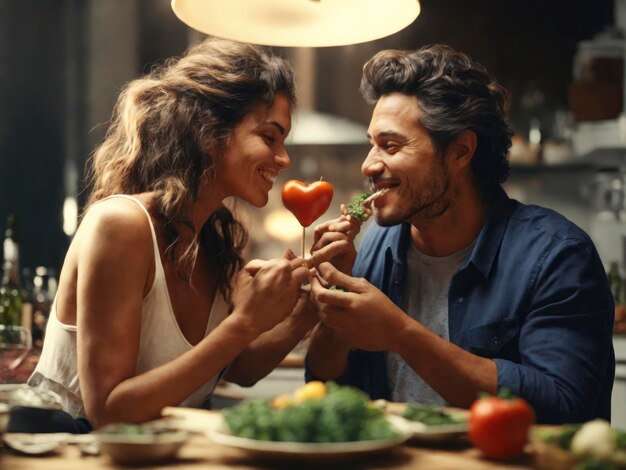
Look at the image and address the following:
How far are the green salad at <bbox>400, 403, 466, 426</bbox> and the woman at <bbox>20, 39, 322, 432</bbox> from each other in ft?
1.66

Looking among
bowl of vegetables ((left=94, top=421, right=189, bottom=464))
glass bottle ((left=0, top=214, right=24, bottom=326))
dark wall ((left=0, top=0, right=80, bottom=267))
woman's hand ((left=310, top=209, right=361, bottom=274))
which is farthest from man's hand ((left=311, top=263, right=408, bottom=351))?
dark wall ((left=0, top=0, right=80, bottom=267))

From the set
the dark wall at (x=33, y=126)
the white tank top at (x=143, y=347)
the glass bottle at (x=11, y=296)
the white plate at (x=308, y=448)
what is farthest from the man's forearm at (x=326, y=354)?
the dark wall at (x=33, y=126)

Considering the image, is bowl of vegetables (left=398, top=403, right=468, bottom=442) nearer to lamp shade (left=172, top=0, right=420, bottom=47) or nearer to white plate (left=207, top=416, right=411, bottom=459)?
white plate (left=207, top=416, right=411, bottom=459)

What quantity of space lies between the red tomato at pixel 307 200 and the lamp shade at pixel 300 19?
77cm

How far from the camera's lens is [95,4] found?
5.19 m

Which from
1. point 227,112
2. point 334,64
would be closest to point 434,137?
point 227,112

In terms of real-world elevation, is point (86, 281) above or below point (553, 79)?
below

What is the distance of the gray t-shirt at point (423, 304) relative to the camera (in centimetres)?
251

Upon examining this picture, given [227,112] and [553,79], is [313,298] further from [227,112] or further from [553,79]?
[553,79]

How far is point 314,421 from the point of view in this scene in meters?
1.33

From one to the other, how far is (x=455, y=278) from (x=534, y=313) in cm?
29

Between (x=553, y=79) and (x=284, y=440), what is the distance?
180 inches

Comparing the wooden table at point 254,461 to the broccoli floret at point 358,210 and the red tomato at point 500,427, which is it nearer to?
the red tomato at point 500,427

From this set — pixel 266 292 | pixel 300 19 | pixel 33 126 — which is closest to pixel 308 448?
pixel 266 292
